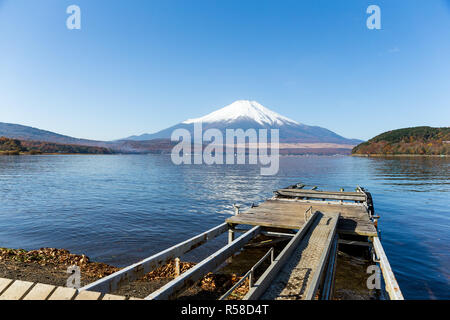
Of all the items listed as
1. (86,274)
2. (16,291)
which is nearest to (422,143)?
(86,274)

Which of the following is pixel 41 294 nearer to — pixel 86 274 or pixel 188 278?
pixel 188 278

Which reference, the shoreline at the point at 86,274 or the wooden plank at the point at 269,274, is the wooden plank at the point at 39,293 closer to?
the wooden plank at the point at 269,274

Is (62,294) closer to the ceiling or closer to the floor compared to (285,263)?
closer to the ceiling

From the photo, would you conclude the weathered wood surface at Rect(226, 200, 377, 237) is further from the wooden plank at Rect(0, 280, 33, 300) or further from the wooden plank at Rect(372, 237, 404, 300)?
the wooden plank at Rect(0, 280, 33, 300)

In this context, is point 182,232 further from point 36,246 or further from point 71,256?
point 36,246

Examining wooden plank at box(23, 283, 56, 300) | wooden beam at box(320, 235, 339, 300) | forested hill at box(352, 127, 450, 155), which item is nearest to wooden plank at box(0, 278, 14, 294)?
wooden plank at box(23, 283, 56, 300)

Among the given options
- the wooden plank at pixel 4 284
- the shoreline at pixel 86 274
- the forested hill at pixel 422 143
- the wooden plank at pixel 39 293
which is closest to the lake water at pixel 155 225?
the shoreline at pixel 86 274

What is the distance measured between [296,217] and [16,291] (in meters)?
12.6

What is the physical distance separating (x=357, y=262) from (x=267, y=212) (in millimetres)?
5337

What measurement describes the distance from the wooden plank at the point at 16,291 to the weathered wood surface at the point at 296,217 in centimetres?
1004

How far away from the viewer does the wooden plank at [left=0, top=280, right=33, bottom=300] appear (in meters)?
4.45

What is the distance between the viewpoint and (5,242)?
1492cm

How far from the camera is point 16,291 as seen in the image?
4594 mm
